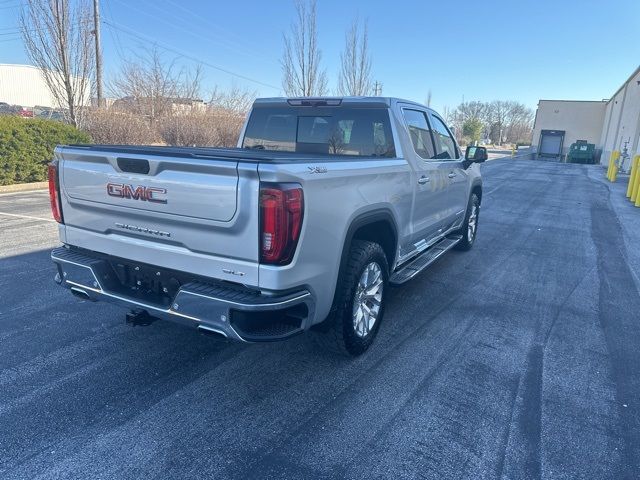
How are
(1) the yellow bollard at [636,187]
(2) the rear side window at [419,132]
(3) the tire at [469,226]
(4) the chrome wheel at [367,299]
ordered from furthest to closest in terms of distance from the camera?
(1) the yellow bollard at [636,187] → (3) the tire at [469,226] → (2) the rear side window at [419,132] → (4) the chrome wheel at [367,299]

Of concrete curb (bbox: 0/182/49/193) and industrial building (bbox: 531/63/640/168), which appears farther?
industrial building (bbox: 531/63/640/168)

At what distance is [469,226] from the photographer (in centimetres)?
723

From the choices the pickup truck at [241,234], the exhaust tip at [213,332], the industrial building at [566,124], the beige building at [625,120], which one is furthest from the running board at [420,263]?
the industrial building at [566,124]

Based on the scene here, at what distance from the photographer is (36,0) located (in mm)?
13961

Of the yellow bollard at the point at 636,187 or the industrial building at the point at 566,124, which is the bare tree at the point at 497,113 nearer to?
the industrial building at the point at 566,124

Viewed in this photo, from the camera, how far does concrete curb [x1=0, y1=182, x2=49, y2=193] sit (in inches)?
444

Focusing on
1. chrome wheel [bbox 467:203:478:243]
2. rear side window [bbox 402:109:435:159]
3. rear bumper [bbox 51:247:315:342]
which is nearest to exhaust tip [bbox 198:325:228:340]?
rear bumper [bbox 51:247:315:342]

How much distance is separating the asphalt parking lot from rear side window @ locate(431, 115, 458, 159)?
5.52 ft

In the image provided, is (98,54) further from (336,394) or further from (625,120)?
(625,120)

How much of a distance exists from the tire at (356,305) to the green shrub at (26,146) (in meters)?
11.2

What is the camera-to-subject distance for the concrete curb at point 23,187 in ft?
37.0

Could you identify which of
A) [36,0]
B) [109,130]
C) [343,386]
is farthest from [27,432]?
[36,0]

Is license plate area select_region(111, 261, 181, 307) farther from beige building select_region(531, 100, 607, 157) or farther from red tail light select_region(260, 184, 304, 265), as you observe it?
beige building select_region(531, 100, 607, 157)

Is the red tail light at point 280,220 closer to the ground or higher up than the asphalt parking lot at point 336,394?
higher up
